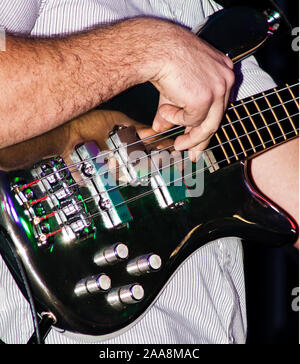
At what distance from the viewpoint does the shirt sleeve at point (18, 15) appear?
2.44 ft

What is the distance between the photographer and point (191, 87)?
779 millimetres

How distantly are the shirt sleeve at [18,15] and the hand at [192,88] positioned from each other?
0.23 meters

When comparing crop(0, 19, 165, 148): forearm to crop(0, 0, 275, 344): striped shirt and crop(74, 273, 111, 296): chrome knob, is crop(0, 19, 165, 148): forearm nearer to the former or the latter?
crop(0, 0, 275, 344): striped shirt

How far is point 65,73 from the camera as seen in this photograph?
69 centimetres

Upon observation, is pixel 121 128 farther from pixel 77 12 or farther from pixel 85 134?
pixel 77 12

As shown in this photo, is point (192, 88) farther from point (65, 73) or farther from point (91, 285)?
point (91, 285)

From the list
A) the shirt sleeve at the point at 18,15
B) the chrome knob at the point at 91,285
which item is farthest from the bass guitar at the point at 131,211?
the shirt sleeve at the point at 18,15

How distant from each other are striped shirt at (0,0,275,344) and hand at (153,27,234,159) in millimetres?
213

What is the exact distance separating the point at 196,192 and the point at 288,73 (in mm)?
1312

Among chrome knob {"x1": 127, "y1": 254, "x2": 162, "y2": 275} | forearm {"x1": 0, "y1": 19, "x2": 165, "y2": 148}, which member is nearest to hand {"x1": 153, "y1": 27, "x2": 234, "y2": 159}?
forearm {"x1": 0, "y1": 19, "x2": 165, "y2": 148}

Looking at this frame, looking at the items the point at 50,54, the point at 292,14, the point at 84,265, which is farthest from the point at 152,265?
the point at 292,14

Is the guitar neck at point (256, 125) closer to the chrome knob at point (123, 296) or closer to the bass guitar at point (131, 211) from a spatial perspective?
the bass guitar at point (131, 211)

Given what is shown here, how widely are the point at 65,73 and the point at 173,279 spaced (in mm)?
465

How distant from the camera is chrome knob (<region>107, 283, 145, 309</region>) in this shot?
2.56ft
